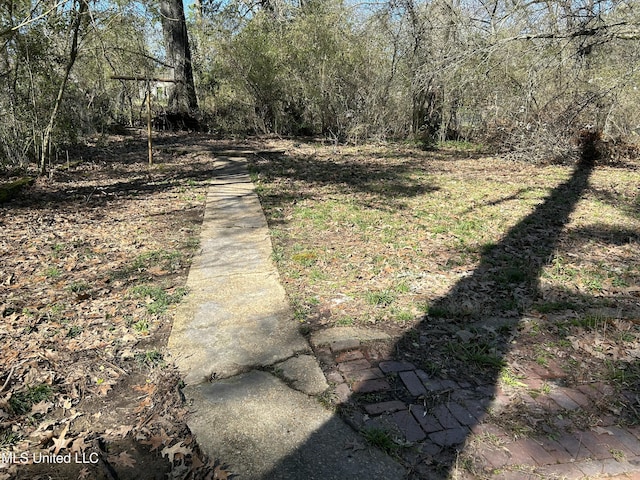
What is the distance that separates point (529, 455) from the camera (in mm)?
2215

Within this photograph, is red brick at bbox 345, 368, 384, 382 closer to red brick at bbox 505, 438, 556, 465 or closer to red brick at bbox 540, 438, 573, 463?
red brick at bbox 505, 438, 556, 465

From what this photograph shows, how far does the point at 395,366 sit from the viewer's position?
9.65ft

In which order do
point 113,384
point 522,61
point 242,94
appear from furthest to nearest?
point 242,94 → point 522,61 → point 113,384

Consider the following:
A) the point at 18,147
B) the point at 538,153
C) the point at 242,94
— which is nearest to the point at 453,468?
the point at 18,147

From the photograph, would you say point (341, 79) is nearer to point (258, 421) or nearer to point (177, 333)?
point (177, 333)

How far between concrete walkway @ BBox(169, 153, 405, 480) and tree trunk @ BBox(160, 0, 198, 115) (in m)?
13.1

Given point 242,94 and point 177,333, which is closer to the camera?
point 177,333

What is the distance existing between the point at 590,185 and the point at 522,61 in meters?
3.96

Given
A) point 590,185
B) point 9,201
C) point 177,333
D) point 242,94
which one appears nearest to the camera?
point 177,333

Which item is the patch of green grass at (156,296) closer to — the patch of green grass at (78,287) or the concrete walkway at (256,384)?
the concrete walkway at (256,384)

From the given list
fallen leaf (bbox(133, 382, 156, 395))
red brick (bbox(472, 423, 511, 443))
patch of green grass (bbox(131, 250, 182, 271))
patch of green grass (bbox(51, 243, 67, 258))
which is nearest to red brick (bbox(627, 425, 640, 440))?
red brick (bbox(472, 423, 511, 443))

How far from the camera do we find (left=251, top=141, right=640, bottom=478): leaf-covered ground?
3037mm

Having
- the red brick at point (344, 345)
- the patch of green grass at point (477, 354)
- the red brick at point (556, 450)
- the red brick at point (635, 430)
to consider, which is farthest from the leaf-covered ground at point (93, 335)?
the red brick at point (635, 430)

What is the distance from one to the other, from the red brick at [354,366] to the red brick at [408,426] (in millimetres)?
468
